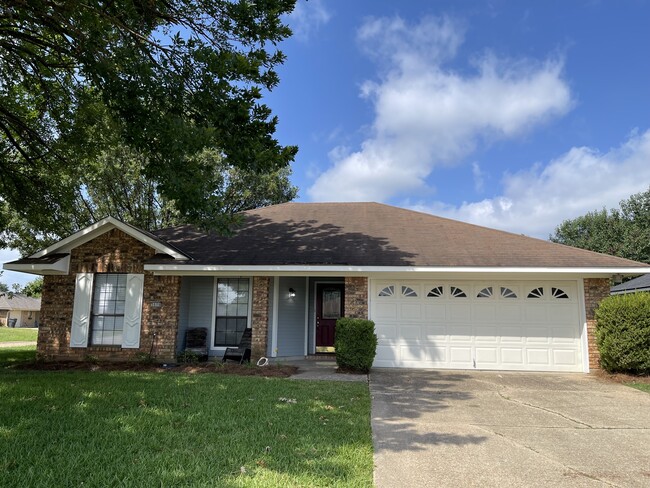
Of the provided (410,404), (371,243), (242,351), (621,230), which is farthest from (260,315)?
(621,230)

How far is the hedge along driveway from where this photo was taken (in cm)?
385

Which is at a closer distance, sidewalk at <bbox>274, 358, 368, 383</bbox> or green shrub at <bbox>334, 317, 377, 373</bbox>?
sidewalk at <bbox>274, 358, 368, 383</bbox>

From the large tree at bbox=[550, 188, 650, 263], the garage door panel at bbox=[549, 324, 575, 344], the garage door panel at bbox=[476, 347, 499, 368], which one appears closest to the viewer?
the garage door panel at bbox=[549, 324, 575, 344]

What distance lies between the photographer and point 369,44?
42.0ft

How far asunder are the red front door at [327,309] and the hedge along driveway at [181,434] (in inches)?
209

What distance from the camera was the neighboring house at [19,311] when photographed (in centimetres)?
A: 4962

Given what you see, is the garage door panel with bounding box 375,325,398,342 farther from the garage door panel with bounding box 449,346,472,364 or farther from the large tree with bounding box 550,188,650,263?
the large tree with bounding box 550,188,650,263

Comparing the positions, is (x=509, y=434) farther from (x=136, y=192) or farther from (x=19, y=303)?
(x=19, y=303)

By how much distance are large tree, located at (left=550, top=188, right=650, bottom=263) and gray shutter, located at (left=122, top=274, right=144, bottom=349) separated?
3284cm

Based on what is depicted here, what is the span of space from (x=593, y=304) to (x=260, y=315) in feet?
27.2

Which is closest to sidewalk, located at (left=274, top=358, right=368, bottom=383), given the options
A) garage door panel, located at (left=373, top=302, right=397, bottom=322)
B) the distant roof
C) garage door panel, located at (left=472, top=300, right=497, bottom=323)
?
garage door panel, located at (left=373, top=302, right=397, bottom=322)

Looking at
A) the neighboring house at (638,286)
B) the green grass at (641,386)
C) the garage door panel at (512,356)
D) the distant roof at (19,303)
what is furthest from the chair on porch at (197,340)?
the distant roof at (19,303)

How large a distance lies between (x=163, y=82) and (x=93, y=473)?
6.12m

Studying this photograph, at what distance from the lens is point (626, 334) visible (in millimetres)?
9570
